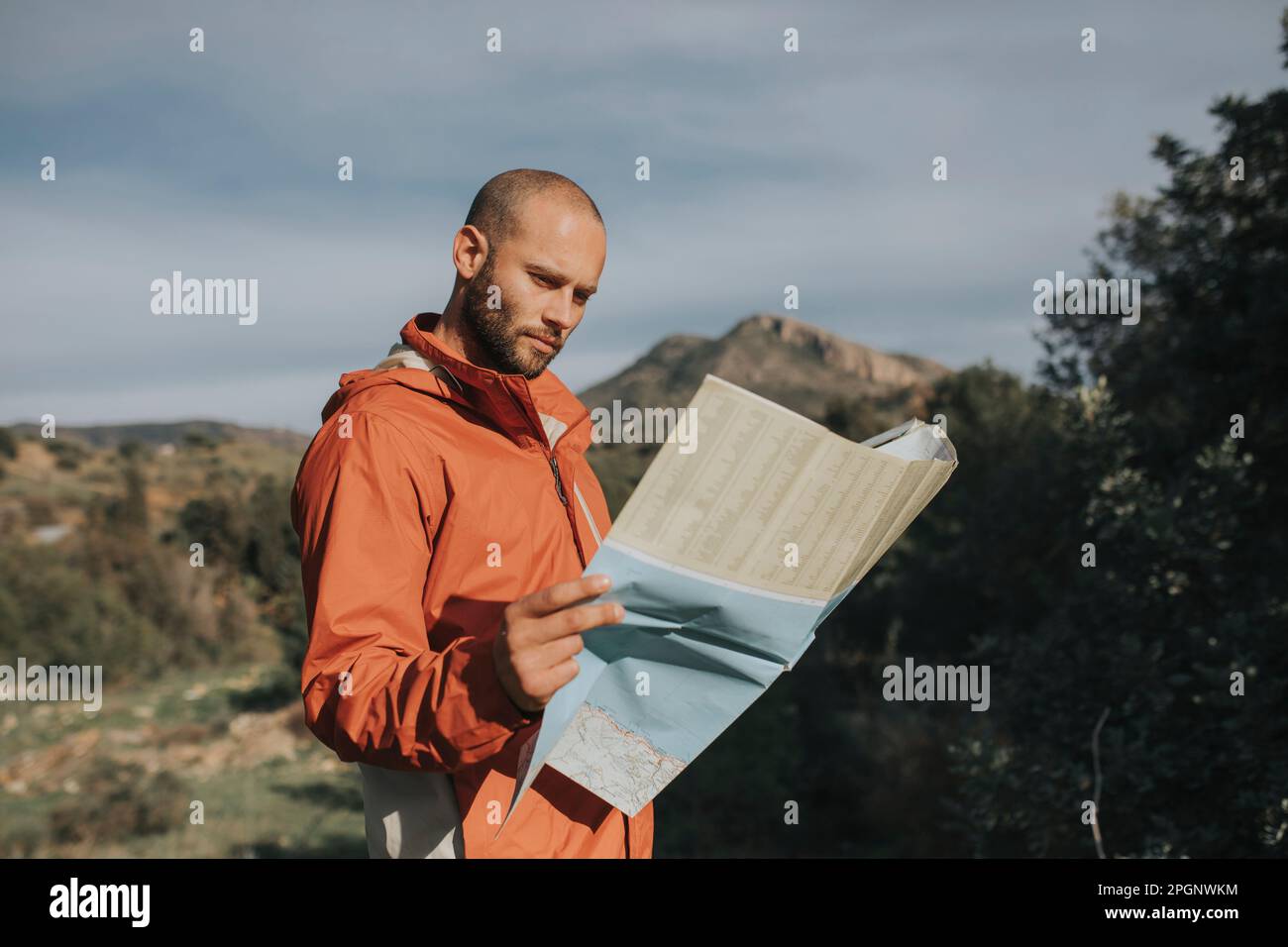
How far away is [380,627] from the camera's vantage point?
1442mm

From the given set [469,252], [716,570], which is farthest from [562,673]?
[469,252]

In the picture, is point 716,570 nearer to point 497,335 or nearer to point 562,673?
point 562,673

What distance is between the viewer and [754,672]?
1.57 meters

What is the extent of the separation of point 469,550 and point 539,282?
0.52 m

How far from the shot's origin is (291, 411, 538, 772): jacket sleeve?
1308 mm

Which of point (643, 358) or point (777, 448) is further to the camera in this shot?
point (643, 358)

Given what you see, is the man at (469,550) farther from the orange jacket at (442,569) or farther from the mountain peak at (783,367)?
the mountain peak at (783,367)

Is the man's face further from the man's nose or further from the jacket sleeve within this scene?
the jacket sleeve

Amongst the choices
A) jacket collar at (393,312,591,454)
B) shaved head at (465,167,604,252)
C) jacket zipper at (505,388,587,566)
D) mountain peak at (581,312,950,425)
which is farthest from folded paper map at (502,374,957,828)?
mountain peak at (581,312,950,425)
